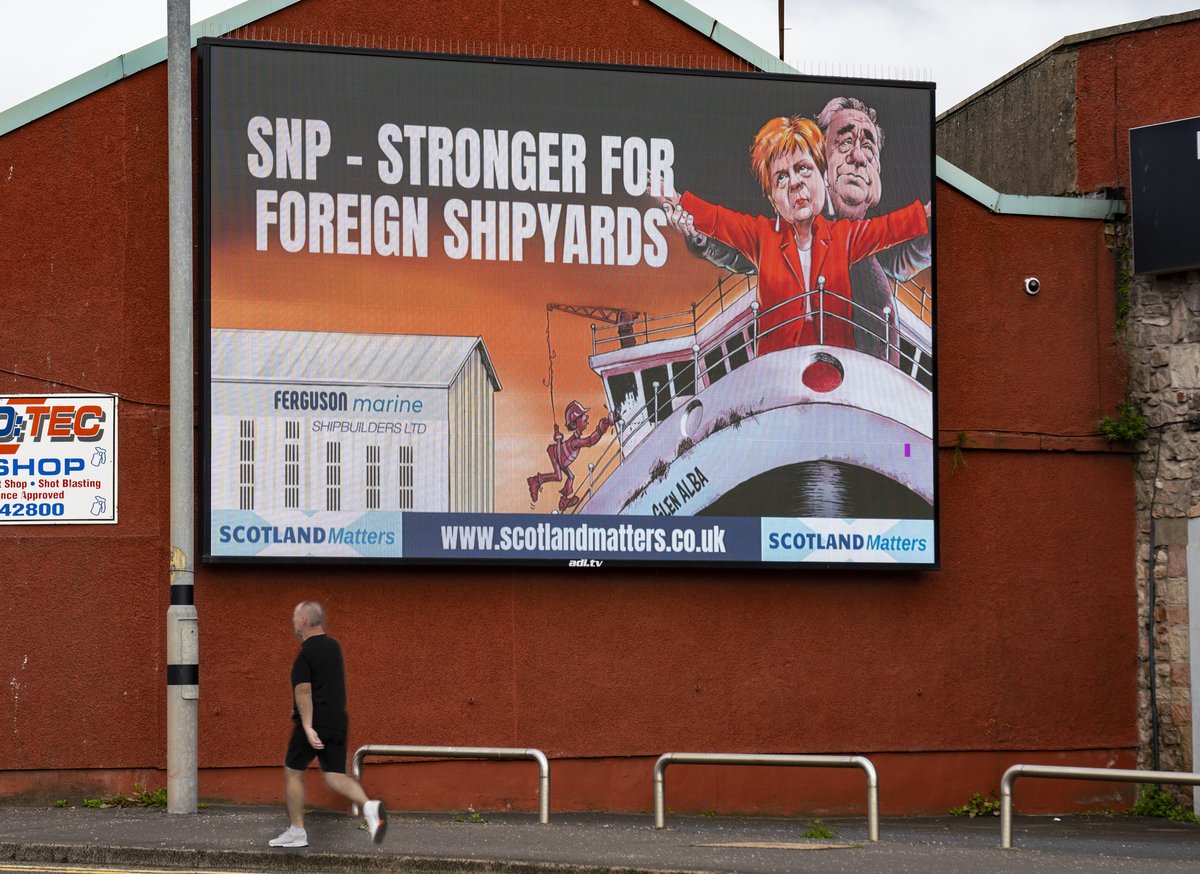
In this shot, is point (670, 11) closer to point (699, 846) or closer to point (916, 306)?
point (916, 306)

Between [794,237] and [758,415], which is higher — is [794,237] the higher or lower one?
the higher one

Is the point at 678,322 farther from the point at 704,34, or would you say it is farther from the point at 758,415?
the point at 704,34

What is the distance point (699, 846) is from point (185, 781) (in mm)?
4300

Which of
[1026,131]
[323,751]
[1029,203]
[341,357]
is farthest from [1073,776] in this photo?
[1026,131]

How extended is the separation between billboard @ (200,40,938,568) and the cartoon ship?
0.9 inches

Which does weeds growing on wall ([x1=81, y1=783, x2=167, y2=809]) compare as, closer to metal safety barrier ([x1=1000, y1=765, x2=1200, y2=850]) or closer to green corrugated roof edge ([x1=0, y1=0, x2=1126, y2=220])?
green corrugated roof edge ([x1=0, y1=0, x2=1126, y2=220])

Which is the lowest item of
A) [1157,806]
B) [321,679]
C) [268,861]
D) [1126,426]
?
[1157,806]

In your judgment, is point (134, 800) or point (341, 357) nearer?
point (134, 800)

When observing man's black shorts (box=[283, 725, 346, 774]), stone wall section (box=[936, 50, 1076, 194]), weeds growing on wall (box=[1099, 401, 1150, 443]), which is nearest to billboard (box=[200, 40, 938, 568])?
stone wall section (box=[936, 50, 1076, 194])

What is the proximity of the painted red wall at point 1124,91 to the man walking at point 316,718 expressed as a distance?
31.8ft

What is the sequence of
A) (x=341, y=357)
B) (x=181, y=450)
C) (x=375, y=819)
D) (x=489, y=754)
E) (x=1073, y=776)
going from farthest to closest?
(x=341, y=357) → (x=181, y=450) → (x=489, y=754) → (x=1073, y=776) → (x=375, y=819)

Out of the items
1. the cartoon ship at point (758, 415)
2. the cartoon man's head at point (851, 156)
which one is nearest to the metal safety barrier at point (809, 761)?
the cartoon ship at point (758, 415)

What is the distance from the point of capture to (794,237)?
1558cm

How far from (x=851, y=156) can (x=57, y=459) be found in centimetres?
787
